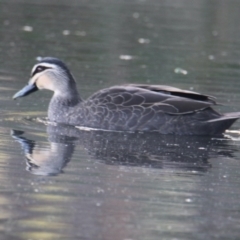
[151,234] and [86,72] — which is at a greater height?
[151,234]

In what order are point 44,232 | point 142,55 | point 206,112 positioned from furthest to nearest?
point 142,55, point 206,112, point 44,232

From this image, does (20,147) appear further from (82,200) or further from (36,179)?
(82,200)

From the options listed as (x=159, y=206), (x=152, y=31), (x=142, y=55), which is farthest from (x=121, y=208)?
(x=152, y=31)

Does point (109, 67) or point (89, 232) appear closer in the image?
point (89, 232)

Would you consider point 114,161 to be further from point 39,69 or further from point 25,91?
point 39,69

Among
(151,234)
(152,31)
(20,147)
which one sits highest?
(151,234)

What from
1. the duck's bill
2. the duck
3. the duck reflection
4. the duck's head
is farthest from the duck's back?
the duck's bill

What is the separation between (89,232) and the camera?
6.71m

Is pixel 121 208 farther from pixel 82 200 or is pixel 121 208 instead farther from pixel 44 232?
pixel 44 232

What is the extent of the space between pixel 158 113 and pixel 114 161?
2056 mm

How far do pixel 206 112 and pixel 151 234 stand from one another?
464cm

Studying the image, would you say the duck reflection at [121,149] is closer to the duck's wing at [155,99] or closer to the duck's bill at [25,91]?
the duck's wing at [155,99]

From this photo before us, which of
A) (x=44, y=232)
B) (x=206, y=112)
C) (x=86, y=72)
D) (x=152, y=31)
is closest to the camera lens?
(x=44, y=232)

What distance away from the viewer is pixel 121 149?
10.0 m
